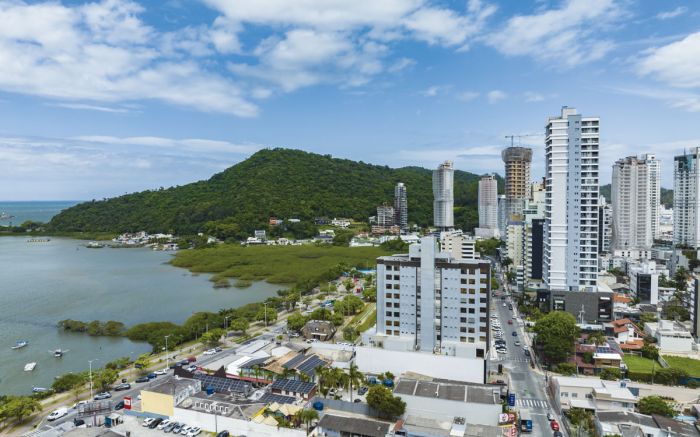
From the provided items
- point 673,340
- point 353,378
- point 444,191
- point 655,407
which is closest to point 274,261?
point 444,191

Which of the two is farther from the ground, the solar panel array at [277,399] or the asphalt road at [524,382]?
the solar panel array at [277,399]

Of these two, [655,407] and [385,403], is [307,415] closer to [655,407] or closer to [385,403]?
[385,403]

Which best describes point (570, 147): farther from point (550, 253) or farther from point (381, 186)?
point (381, 186)

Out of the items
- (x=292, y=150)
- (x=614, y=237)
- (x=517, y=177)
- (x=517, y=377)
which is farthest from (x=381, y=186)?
(x=517, y=377)

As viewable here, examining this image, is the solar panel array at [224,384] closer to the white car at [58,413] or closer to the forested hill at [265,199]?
the white car at [58,413]

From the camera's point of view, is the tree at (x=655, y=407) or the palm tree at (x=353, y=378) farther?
the palm tree at (x=353, y=378)

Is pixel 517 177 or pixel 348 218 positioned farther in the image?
pixel 348 218

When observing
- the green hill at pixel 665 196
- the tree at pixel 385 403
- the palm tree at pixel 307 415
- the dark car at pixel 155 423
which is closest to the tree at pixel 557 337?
the tree at pixel 385 403
